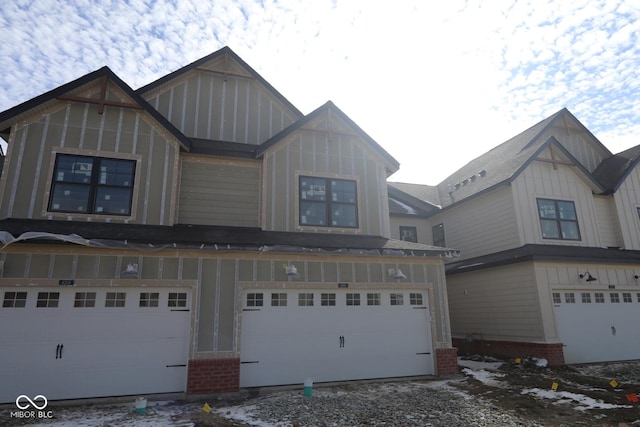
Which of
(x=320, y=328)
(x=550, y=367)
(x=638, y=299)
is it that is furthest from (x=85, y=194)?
(x=638, y=299)

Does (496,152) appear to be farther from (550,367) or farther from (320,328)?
(320,328)

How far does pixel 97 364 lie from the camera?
27.5ft

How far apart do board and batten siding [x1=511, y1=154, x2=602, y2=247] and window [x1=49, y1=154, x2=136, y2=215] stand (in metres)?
13.0

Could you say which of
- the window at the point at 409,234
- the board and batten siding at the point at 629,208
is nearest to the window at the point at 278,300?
the window at the point at 409,234

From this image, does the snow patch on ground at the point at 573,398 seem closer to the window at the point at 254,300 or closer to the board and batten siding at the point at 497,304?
the board and batten siding at the point at 497,304

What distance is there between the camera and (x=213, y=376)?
347 inches

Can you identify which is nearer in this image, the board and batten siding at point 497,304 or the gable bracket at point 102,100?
the gable bracket at point 102,100

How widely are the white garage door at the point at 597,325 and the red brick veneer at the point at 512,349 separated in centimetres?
62

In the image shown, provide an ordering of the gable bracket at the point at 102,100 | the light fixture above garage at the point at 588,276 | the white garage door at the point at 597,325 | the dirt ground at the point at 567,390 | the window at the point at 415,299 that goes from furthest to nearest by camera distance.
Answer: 1. the light fixture above garage at the point at 588,276
2. the white garage door at the point at 597,325
3. the window at the point at 415,299
4. the gable bracket at the point at 102,100
5. the dirt ground at the point at 567,390

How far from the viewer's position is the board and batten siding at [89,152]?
372 inches

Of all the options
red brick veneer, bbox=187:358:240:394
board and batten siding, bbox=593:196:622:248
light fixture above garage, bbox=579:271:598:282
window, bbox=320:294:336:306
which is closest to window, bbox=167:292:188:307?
red brick veneer, bbox=187:358:240:394

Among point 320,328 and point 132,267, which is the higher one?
point 132,267

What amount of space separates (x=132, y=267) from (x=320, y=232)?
508 cm
